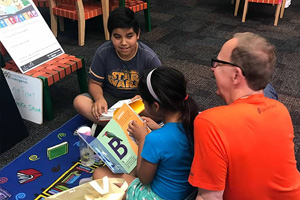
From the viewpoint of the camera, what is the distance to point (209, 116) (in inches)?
34.8

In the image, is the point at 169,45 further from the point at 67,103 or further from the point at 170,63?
the point at 67,103

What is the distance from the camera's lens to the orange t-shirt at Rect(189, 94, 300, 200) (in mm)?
867

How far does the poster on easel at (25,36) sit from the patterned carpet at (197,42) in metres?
0.38

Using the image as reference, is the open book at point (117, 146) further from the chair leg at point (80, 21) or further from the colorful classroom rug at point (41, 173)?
the chair leg at point (80, 21)

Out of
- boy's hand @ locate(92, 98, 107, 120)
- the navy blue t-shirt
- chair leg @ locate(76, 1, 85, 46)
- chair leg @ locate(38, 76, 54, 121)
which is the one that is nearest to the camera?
the navy blue t-shirt

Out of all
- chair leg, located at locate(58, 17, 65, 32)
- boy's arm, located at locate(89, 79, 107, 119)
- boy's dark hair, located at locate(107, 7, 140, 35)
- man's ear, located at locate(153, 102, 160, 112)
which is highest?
boy's dark hair, located at locate(107, 7, 140, 35)

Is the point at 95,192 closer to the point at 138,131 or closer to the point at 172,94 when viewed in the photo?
the point at 138,131

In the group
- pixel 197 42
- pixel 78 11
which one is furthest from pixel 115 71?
pixel 197 42

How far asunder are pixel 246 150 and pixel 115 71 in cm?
122

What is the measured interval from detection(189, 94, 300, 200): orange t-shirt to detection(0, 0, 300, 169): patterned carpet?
1.03 m

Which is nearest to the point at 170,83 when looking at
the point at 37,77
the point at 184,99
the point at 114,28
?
the point at 184,99

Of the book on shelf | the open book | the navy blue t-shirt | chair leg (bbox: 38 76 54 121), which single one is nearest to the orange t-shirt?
the navy blue t-shirt

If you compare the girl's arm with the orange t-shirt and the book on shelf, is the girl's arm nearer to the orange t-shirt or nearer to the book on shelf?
the orange t-shirt

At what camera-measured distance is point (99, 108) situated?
1852 millimetres
